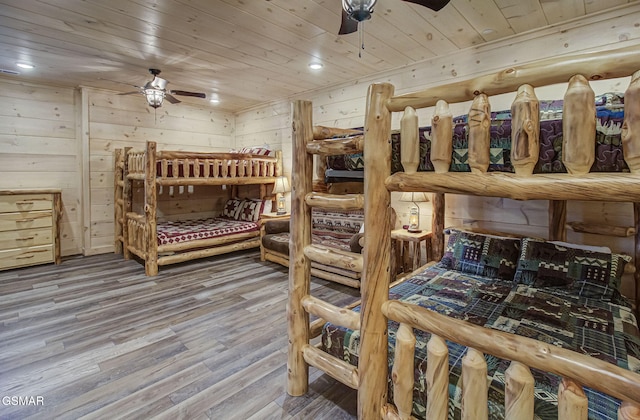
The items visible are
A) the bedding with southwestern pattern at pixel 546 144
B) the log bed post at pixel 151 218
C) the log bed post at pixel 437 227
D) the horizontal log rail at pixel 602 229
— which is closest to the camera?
the bedding with southwestern pattern at pixel 546 144

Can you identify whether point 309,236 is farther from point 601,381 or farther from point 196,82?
point 196,82

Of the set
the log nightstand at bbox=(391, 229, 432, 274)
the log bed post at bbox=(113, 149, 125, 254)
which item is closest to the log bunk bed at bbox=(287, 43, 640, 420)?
the log nightstand at bbox=(391, 229, 432, 274)

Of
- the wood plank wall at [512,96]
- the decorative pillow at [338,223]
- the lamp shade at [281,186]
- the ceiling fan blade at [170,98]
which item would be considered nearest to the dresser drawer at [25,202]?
the ceiling fan blade at [170,98]

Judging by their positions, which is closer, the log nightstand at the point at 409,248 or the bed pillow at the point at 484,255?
the bed pillow at the point at 484,255

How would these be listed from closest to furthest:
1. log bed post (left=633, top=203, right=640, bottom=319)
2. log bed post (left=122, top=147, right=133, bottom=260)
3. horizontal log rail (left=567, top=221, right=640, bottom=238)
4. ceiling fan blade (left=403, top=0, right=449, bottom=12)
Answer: ceiling fan blade (left=403, top=0, right=449, bottom=12) < log bed post (left=633, top=203, right=640, bottom=319) < horizontal log rail (left=567, top=221, right=640, bottom=238) < log bed post (left=122, top=147, right=133, bottom=260)

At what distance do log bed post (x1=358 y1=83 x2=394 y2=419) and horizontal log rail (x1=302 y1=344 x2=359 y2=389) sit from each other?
0.38 feet

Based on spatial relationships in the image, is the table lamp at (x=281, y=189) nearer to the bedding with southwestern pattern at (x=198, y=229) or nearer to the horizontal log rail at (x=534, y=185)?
the bedding with southwestern pattern at (x=198, y=229)

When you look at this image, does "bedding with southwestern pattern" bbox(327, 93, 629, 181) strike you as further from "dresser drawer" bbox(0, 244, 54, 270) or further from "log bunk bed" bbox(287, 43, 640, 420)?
"dresser drawer" bbox(0, 244, 54, 270)

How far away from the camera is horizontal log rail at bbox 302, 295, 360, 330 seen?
1.44 meters

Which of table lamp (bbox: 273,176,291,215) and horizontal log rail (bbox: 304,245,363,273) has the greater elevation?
table lamp (bbox: 273,176,291,215)

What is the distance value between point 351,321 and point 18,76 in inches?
197

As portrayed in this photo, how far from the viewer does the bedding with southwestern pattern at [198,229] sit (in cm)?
399

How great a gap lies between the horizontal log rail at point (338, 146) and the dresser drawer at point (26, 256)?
423 centimetres

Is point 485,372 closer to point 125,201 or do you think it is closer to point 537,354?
point 537,354
